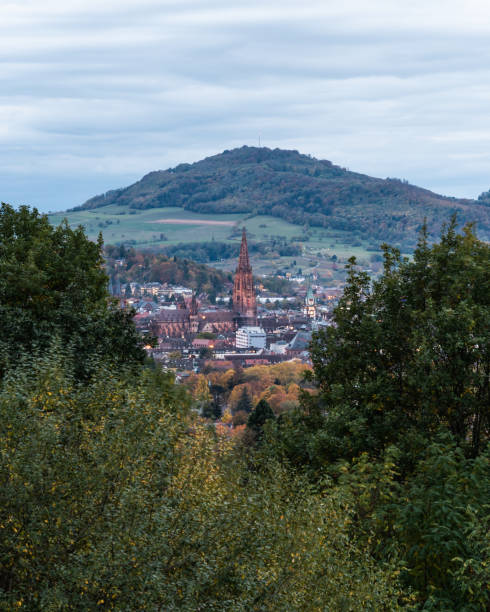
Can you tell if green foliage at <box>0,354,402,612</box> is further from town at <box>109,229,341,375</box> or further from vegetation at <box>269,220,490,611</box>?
town at <box>109,229,341,375</box>

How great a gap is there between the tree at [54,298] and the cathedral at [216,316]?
149m

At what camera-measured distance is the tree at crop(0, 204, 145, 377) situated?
17750 millimetres

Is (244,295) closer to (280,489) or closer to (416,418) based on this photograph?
(416,418)

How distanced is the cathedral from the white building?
11.2 m

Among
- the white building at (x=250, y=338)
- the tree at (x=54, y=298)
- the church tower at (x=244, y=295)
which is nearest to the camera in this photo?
the tree at (x=54, y=298)

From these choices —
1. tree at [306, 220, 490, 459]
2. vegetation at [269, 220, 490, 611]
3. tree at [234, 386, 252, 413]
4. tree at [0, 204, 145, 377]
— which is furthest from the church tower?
vegetation at [269, 220, 490, 611]

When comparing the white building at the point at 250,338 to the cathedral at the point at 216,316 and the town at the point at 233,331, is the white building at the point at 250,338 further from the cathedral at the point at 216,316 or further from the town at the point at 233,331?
the cathedral at the point at 216,316

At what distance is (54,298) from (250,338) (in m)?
150

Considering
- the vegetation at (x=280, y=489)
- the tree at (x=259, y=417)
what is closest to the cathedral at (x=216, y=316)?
the tree at (x=259, y=417)

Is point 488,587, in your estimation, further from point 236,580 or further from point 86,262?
point 86,262

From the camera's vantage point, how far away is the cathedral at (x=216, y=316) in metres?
182

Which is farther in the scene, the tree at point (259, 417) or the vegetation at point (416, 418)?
the tree at point (259, 417)

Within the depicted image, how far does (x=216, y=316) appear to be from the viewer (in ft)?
625

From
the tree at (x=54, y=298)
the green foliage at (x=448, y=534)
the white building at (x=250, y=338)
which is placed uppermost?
the tree at (x=54, y=298)
